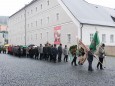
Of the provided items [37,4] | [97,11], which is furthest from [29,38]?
[97,11]

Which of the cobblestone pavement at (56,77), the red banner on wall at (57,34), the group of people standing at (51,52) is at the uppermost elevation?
the red banner on wall at (57,34)

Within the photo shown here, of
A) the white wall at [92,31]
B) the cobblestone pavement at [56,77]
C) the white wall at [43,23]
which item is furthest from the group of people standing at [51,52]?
the white wall at [92,31]

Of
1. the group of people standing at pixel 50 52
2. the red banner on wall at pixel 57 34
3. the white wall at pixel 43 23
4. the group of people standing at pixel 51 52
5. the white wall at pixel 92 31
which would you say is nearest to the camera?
the group of people standing at pixel 51 52

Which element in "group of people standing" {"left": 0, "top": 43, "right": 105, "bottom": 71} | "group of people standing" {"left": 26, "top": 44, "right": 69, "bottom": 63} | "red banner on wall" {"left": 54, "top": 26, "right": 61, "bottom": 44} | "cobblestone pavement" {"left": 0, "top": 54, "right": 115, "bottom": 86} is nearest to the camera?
"cobblestone pavement" {"left": 0, "top": 54, "right": 115, "bottom": 86}

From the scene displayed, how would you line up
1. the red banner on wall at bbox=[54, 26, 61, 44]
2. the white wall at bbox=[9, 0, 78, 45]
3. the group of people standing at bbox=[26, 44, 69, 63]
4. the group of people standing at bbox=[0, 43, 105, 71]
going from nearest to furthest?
the group of people standing at bbox=[0, 43, 105, 71] → the group of people standing at bbox=[26, 44, 69, 63] → the white wall at bbox=[9, 0, 78, 45] → the red banner on wall at bbox=[54, 26, 61, 44]

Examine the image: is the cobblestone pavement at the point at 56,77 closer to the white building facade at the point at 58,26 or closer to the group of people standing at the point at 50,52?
the group of people standing at the point at 50,52

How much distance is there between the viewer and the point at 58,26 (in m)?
36.3

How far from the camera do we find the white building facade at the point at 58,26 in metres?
32.2

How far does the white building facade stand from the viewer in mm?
32188

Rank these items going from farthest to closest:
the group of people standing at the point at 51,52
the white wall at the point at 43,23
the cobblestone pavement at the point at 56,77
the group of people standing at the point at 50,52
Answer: the white wall at the point at 43,23 < the group of people standing at the point at 50,52 < the group of people standing at the point at 51,52 < the cobblestone pavement at the point at 56,77

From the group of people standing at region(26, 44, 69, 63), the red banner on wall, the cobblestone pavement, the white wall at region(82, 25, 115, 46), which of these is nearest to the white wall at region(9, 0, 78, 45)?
the red banner on wall

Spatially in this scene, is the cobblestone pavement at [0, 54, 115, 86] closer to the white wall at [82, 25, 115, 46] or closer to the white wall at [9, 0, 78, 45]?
the white wall at [82, 25, 115, 46]

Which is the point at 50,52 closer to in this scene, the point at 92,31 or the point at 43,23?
the point at 92,31

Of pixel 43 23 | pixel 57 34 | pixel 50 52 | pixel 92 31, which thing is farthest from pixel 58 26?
pixel 50 52
